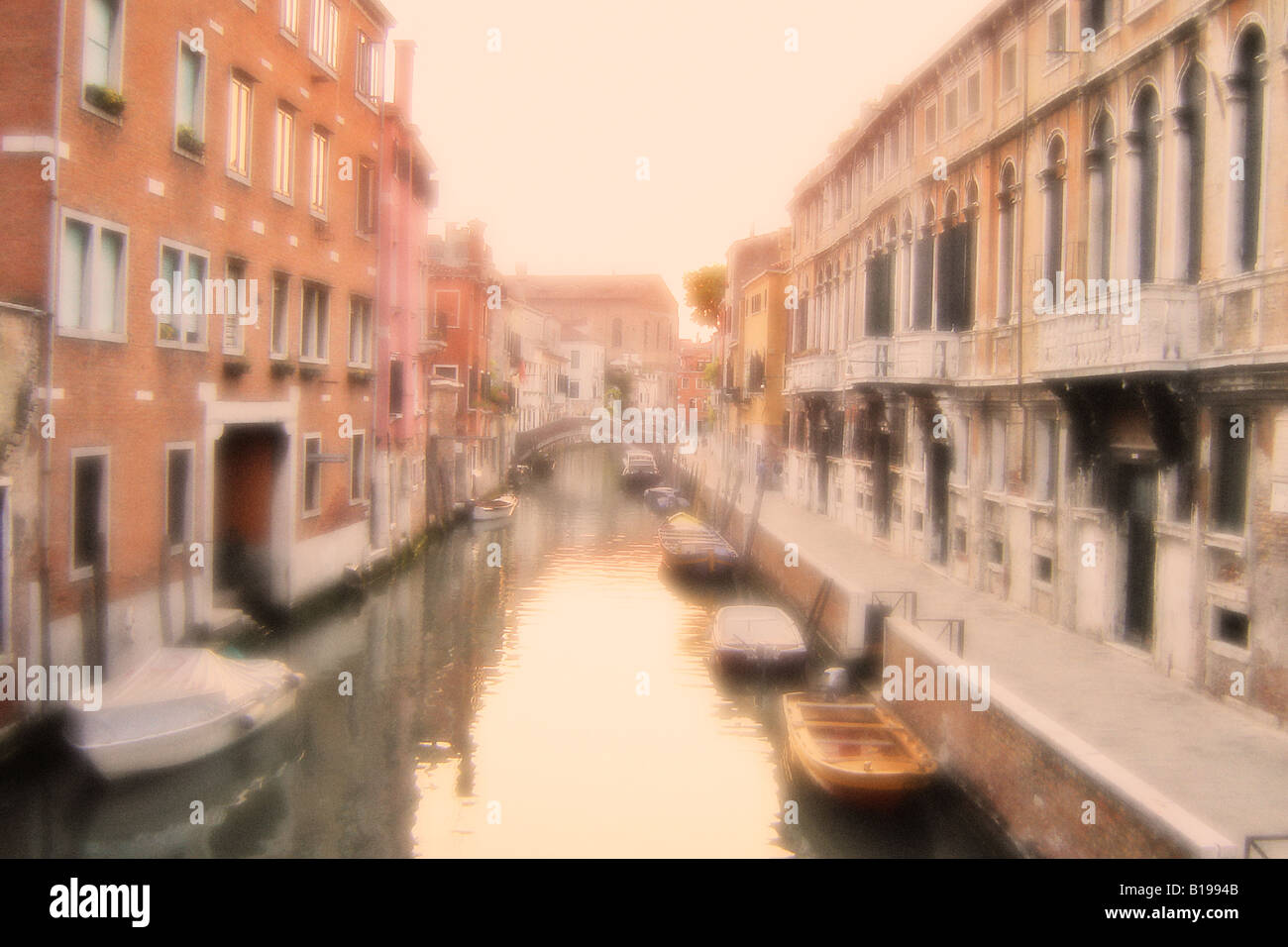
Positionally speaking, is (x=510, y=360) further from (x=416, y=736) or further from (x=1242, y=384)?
(x=1242, y=384)

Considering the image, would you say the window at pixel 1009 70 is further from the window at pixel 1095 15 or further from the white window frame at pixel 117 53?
the white window frame at pixel 117 53

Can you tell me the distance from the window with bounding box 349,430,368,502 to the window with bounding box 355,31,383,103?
605 cm

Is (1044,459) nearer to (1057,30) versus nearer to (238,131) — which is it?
(1057,30)

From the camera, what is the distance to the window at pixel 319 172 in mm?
16859

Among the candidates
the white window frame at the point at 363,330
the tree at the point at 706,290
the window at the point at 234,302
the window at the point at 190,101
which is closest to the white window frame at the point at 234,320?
the window at the point at 234,302

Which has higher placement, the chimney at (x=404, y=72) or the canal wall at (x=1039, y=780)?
the chimney at (x=404, y=72)

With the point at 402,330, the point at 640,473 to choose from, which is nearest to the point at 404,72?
the point at 402,330

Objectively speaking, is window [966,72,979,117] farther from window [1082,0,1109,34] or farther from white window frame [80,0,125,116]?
white window frame [80,0,125,116]

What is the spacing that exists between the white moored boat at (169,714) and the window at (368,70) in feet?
39.9

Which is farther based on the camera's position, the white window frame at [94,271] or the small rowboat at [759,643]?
the small rowboat at [759,643]

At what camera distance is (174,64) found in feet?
39.9

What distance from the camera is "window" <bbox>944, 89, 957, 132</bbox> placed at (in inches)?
656

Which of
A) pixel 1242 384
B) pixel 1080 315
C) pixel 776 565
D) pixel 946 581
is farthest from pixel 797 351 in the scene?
pixel 1242 384

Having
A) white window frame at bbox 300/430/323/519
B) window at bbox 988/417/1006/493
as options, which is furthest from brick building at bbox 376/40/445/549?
A: window at bbox 988/417/1006/493
